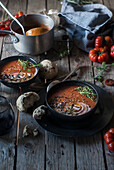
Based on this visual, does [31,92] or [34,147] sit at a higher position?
[31,92]

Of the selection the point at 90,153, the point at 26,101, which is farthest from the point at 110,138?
the point at 26,101

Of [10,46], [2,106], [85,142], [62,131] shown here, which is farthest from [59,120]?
[10,46]

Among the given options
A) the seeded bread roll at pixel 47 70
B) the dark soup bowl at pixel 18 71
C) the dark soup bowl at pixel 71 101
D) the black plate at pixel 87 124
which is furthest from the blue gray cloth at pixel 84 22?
the black plate at pixel 87 124

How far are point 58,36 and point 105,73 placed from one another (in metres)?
0.78

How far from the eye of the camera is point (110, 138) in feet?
5.26

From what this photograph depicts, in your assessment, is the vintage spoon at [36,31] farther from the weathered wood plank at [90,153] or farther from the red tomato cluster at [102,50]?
the weathered wood plank at [90,153]

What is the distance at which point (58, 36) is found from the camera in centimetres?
275

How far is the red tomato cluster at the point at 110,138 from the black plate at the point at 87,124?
8cm

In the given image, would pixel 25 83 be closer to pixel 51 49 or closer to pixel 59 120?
pixel 59 120

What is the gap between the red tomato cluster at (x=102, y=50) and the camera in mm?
2379

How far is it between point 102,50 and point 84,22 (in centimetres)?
38

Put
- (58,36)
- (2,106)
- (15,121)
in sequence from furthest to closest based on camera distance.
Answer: (58,36)
(15,121)
(2,106)

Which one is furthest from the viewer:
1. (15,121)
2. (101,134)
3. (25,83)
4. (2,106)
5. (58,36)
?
(58,36)

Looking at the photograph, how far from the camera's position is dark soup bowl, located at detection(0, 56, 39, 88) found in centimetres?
201
